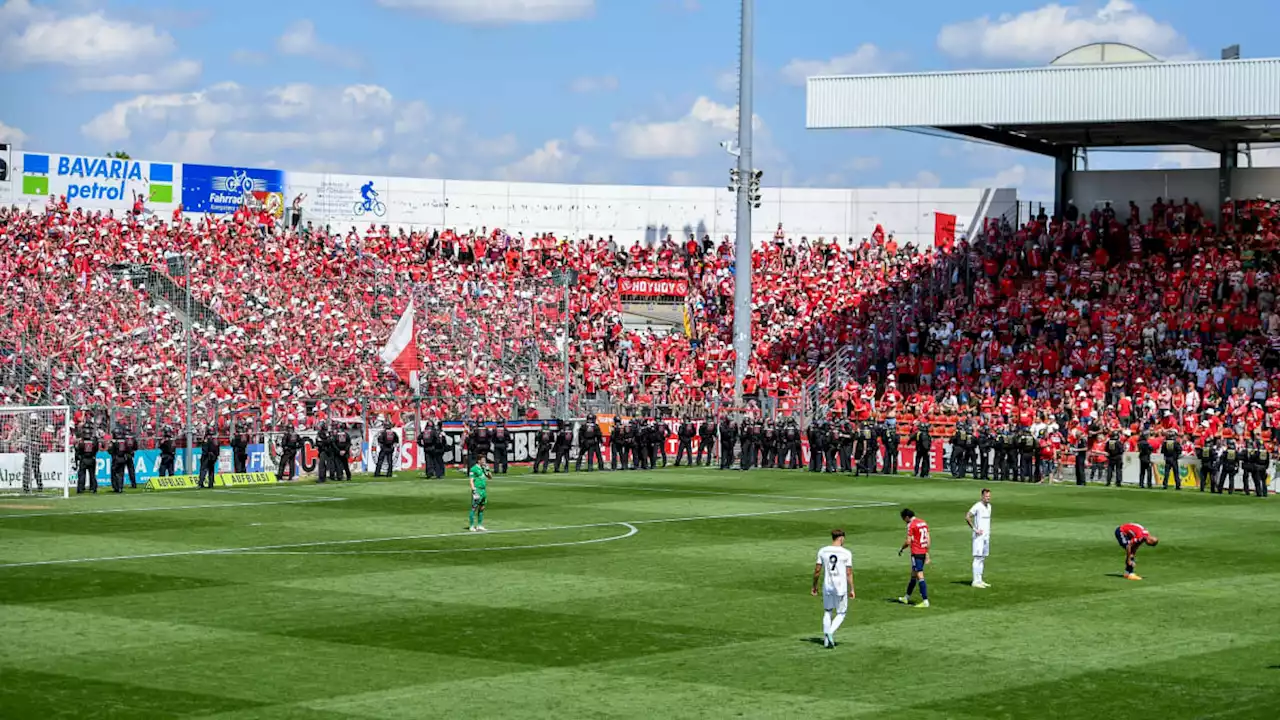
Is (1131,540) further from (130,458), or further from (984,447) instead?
(130,458)

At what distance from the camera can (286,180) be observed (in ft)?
216

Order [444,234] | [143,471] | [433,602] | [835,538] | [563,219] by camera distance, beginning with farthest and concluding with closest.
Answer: [563,219], [444,234], [143,471], [433,602], [835,538]

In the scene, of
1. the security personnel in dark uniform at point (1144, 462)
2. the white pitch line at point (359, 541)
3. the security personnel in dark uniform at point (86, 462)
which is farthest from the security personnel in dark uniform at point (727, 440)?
the security personnel in dark uniform at point (86, 462)

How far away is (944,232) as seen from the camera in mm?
66875

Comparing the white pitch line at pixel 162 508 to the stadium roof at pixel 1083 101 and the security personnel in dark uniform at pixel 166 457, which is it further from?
the stadium roof at pixel 1083 101

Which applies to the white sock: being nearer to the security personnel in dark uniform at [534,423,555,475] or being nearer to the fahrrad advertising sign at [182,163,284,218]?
the security personnel in dark uniform at [534,423,555,475]

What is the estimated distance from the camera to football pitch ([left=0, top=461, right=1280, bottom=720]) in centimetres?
1695

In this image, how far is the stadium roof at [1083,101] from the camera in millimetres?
52094

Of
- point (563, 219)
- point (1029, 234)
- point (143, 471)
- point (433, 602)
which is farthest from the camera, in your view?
point (563, 219)

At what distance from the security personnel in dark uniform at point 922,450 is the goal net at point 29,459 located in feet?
78.2

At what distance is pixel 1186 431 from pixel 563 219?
30543 mm

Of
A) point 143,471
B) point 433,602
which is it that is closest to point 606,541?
point 433,602

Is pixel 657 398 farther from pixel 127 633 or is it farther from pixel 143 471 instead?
pixel 127 633

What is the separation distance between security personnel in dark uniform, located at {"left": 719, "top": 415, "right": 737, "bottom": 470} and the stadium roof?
1242 centimetres
